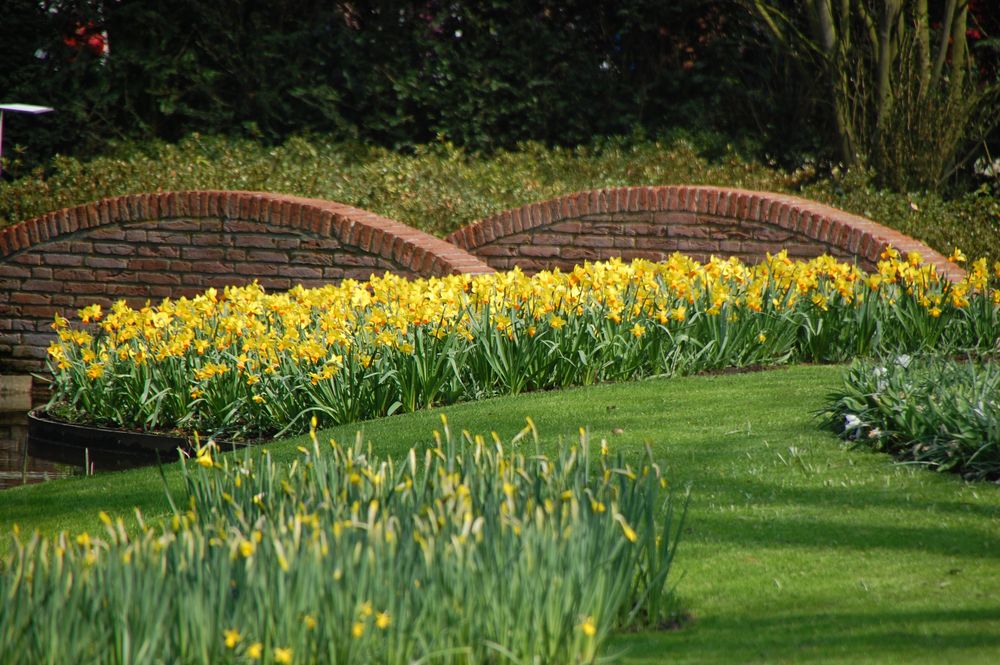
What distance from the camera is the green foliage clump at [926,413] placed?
164 inches

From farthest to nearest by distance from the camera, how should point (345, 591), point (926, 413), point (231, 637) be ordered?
point (926, 413), point (345, 591), point (231, 637)

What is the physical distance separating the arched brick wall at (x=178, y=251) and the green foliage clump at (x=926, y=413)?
3.85 meters

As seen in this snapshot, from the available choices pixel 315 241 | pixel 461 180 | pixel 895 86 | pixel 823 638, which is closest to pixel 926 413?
pixel 823 638

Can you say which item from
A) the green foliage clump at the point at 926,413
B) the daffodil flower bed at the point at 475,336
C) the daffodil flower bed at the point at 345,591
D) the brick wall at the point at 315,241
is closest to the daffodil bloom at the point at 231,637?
the daffodil flower bed at the point at 345,591

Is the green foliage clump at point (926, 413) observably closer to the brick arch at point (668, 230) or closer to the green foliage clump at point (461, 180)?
the brick arch at point (668, 230)

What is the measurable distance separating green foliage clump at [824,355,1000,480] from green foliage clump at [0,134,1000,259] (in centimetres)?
471

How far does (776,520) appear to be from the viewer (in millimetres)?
3740

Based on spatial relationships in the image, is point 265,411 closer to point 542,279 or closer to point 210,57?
point 542,279

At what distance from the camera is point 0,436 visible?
7.20 metres

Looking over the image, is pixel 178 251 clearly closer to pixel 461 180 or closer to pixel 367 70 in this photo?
pixel 461 180

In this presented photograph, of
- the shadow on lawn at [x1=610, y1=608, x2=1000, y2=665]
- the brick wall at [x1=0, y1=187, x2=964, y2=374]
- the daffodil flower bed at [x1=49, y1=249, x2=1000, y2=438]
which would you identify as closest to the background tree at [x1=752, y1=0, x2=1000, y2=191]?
the brick wall at [x1=0, y1=187, x2=964, y2=374]

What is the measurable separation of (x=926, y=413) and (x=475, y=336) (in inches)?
96.8

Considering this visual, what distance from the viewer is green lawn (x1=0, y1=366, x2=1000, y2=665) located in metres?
2.86

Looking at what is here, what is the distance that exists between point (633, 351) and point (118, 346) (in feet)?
10.1
